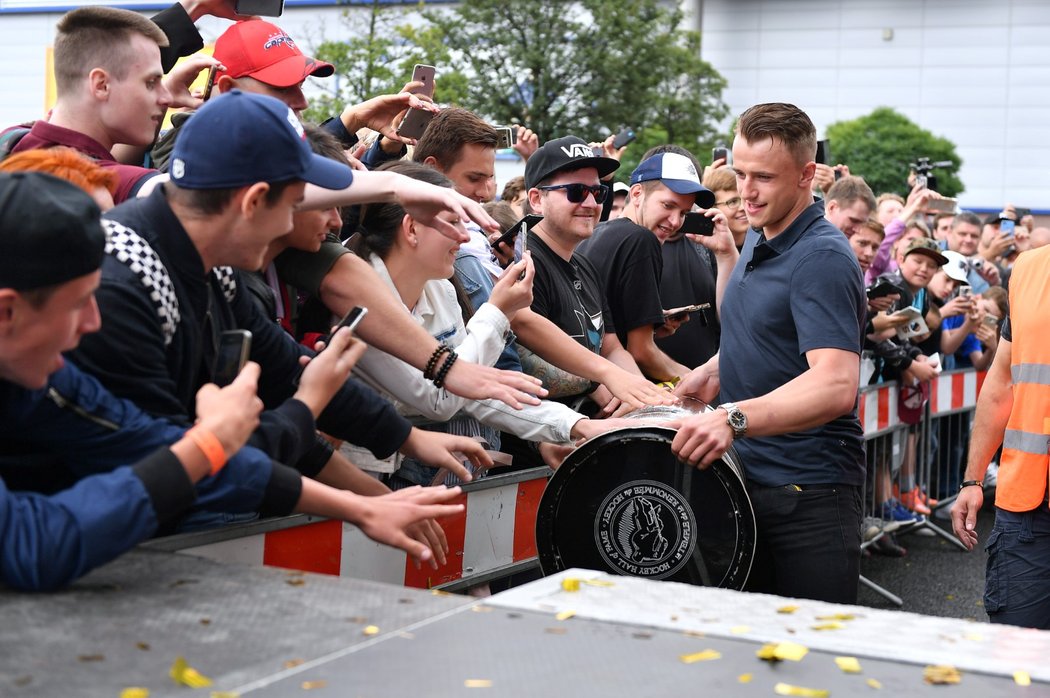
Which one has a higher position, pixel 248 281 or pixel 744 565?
pixel 248 281

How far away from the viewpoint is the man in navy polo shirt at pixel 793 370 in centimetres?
416

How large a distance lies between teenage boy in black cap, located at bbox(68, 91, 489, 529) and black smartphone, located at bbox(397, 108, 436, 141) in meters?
2.73

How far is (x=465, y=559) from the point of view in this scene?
4457mm

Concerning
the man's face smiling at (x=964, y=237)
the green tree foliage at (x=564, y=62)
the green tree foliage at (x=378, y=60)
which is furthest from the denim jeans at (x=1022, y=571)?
the green tree foliage at (x=564, y=62)

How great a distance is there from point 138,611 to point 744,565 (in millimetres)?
2294

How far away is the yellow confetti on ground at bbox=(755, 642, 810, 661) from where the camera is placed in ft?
7.04

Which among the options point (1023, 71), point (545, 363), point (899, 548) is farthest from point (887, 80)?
point (545, 363)

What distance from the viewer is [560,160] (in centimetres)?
577

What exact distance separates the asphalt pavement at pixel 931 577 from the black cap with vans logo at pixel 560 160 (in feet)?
11.2

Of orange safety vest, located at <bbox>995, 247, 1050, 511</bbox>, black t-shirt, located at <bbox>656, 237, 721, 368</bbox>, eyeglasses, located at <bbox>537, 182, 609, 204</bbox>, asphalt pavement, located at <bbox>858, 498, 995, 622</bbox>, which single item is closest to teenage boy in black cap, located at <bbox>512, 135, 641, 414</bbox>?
eyeglasses, located at <bbox>537, 182, 609, 204</bbox>

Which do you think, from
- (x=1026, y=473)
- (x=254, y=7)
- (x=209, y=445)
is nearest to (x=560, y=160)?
(x=254, y=7)

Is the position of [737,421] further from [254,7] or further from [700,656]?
[254,7]

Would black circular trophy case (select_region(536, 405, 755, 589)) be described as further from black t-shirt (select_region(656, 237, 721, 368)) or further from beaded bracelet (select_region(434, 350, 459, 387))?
black t-shirt (select_region(656, 237, 721, 368))

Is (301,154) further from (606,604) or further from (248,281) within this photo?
(606,604)
